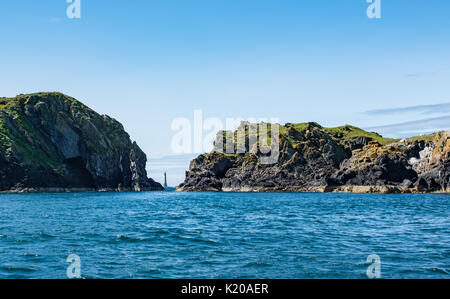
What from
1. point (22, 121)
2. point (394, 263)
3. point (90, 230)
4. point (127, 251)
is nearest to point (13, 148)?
point (22, 121)

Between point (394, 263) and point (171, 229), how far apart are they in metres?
22.6

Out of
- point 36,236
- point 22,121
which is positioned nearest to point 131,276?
point 36,236

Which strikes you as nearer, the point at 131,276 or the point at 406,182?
the point at 131,276

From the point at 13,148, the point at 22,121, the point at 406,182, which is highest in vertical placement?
the point at 22,121

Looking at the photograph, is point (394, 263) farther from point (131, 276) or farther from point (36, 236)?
point (36, 236)

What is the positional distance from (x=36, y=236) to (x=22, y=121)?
18851cm

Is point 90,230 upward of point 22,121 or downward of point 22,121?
downward

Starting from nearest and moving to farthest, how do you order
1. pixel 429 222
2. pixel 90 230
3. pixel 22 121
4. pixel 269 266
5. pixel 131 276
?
pixel 131 276
pixel 269 266
pixel 90 230
pixel 429 222
pixel 22 121

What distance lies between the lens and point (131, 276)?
19.8 m

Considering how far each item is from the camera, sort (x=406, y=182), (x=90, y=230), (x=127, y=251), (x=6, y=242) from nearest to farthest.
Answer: (x=127, y=251)
(x=6, y=242)
(x=90, y=230)
(x=406, y=182)

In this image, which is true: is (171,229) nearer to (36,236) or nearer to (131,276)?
(36,236)

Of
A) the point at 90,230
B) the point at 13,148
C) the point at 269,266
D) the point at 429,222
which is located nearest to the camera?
the point at 269,266
